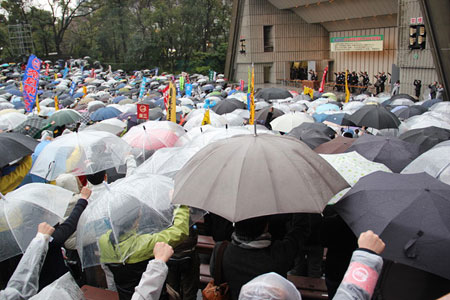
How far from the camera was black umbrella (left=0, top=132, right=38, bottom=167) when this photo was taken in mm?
4547

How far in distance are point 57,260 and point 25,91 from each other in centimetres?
861

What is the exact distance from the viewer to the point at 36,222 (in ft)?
10.1

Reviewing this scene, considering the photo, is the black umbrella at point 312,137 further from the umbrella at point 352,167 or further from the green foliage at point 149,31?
the green foliage at point 149,31

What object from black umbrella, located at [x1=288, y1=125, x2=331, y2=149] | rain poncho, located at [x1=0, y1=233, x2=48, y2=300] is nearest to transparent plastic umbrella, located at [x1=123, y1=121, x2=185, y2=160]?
black umbrella, located at [x1=288, y1=125, x2=331, y2=149]

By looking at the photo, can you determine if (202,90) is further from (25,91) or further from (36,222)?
(36,222)

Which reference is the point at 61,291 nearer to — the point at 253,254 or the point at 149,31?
the point at 253,254

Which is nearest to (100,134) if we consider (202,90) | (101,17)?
(202,90)

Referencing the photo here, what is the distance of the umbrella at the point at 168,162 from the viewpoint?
424 centimetres

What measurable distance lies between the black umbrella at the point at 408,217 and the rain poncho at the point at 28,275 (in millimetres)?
2007

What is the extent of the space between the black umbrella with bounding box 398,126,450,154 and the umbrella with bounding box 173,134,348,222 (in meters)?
3.13

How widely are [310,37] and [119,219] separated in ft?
99.6

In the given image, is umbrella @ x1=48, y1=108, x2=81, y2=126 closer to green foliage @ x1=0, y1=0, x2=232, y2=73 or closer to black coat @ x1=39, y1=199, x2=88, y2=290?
black coat @ x1=39, y1=199, x2=88, y2=290

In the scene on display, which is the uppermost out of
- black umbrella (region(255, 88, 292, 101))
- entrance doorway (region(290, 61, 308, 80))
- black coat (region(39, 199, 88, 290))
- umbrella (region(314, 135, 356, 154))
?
entrance doorway (region(290, 61, 308, 80))

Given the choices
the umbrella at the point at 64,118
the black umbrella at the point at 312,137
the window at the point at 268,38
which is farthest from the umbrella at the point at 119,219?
the window at the point at 268,38
